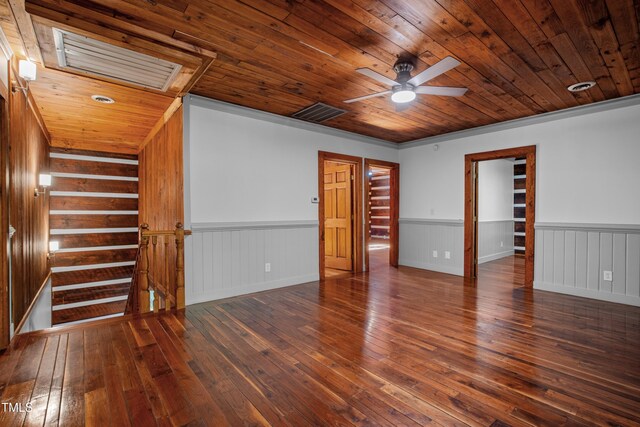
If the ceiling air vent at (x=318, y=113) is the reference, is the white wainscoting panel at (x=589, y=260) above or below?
below

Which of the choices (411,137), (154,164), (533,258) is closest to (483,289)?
(533,258)

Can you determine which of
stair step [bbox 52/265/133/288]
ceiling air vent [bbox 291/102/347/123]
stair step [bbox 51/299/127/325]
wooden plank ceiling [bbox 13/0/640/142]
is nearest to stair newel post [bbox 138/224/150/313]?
wooden plank ceiling [bbox 13/0/640/142]

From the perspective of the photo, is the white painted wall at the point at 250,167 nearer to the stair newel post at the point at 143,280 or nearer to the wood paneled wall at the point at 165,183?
the wood paneled wall at the point at 165,183

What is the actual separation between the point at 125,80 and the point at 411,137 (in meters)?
4.54

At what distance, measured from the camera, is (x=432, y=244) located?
5695 millimetres

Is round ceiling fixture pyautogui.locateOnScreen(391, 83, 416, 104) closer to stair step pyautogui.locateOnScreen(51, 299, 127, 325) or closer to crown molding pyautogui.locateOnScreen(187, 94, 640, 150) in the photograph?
crown molding pyautogui.locateOnScreen(187, 94, 640, 150)

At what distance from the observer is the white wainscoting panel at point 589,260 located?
369cm

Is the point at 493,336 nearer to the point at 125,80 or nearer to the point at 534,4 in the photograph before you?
the point at 534,4

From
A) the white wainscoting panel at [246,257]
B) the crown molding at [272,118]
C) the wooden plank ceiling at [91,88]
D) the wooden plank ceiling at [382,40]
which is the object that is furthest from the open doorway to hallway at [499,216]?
the wooden plank ceiling at [91,88]

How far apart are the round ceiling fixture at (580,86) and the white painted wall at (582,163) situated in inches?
32.3

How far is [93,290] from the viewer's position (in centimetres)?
584

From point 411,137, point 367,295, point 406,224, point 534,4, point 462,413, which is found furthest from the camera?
point 406,224

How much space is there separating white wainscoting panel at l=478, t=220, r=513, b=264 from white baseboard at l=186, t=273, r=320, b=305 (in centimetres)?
388

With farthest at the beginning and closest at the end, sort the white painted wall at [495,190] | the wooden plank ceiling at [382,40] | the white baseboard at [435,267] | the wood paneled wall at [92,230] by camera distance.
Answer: the white painted wall at [495,190]
the wood paneled wall at [92,230]
the white baseboard at [435,267]
the wooden plank ceiling at [382,40]
